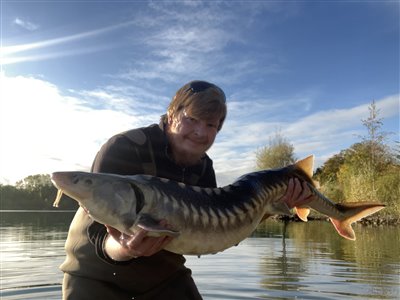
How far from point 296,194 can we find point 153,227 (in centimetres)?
192

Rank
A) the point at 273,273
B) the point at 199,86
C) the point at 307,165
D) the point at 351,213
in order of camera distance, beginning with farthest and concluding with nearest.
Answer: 1. the point at 273,273
2. the point at 351,213
3. the point at 307,165
4. the point at 199,86

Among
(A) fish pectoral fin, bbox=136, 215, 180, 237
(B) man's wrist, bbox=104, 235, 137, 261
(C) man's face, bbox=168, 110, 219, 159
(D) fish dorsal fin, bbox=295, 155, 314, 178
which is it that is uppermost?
(C) man's face, bbox=168, 110, 219, 159

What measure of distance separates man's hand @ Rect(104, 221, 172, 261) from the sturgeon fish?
56 millimetres

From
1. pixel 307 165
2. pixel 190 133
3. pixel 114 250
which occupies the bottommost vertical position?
pixel 114 250

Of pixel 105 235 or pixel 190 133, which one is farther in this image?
pixel 190 133

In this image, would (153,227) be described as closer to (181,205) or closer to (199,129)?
(181,205)

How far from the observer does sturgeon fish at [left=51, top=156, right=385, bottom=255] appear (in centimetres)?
272

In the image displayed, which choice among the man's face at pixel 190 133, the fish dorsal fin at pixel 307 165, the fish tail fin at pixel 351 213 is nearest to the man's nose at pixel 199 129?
the man's face at pixel 190 133

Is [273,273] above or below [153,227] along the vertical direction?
below

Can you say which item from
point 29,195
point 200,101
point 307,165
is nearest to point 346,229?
point 307,165

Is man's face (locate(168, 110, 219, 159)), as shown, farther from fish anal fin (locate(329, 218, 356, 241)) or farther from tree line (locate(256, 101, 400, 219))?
tree line (locate(256, 101, 400, 219))

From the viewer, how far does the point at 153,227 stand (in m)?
2.73

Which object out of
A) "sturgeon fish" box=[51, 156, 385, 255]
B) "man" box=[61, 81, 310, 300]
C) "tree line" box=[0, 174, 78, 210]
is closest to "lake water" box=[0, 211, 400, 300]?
"man" box=[61, 81, 310, 300]

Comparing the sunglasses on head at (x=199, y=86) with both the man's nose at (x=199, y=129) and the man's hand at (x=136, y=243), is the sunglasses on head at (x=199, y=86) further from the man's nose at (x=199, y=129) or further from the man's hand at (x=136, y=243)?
the man's hand at (x=136, y=243)
